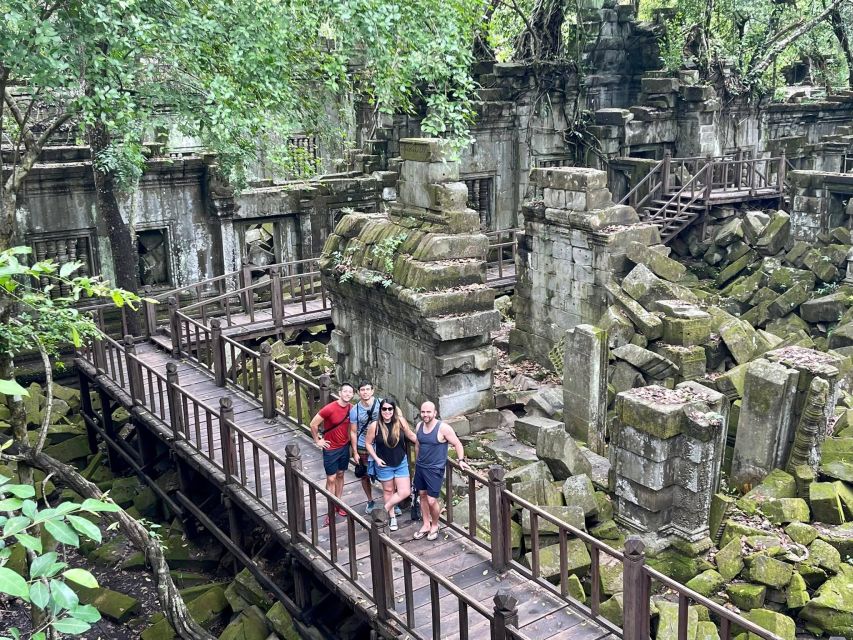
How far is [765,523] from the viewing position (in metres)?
9.36

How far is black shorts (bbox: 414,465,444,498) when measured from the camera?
8.54 meters

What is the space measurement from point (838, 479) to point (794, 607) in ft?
6.96

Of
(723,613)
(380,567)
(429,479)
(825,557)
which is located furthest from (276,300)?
(723,613)

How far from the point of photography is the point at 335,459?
9.38 meters

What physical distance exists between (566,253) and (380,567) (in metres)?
8.96

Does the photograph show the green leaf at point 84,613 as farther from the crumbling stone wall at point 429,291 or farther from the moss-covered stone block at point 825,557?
the crumbling stone wall at point 429,291

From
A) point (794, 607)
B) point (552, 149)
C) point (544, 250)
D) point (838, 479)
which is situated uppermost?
point (552, 149)

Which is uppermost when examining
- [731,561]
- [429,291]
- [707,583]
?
[429,291]

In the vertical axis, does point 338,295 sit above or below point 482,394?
above

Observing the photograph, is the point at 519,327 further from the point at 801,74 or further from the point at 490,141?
the point at 801,74

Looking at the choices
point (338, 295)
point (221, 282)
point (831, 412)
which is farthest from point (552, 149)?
point (831, 412)

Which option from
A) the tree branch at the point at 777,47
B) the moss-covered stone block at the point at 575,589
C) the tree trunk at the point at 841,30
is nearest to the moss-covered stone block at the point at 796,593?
→ the moss-covered stone block at the point at 575,589

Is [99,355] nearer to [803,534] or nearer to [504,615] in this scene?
[504,615]

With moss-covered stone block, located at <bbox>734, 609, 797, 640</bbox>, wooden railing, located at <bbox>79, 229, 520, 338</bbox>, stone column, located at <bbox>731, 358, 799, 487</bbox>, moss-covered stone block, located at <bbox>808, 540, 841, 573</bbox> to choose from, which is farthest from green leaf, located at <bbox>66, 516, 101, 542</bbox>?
wooden railing, located at <bbox>79, 229, 520, 338</bbox>
